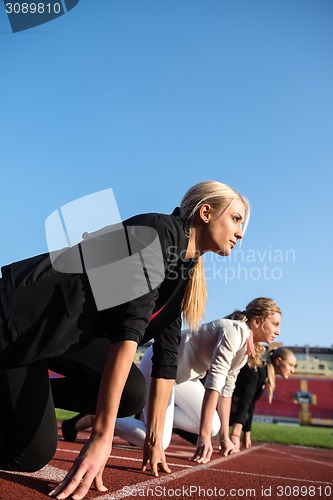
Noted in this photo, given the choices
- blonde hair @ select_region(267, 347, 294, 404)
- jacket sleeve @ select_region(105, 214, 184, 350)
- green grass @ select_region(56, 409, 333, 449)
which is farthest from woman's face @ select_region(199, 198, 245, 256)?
green grass @ select_region(56, 409, 333, 449)

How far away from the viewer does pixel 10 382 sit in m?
2.16

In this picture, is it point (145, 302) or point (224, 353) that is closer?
point (145, 302)

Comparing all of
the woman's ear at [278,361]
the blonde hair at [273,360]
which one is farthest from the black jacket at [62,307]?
the woman's ear at [278,361]

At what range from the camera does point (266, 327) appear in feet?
18.0

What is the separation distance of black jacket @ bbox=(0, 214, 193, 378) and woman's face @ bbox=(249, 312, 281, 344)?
3.37 m

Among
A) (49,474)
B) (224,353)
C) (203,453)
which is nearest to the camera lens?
(49,474)

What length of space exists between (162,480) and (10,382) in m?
1.09

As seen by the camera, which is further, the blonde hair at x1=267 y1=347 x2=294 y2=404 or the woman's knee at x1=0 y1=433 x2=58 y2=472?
the blonde hair at x1=267 y1=347 x2=294 y2=404

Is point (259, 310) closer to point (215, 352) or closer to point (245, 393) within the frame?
point (215, 352)

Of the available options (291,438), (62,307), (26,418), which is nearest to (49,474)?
(26,418)

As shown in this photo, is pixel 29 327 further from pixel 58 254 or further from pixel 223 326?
pixel 223 326

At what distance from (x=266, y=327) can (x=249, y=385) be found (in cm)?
145

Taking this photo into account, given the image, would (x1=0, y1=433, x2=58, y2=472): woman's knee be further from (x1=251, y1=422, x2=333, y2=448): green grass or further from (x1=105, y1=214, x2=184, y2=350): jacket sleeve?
(x1=251, y1=422, x2=333, y2=448): green grass

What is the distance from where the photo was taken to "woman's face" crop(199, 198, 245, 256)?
8.52ft
